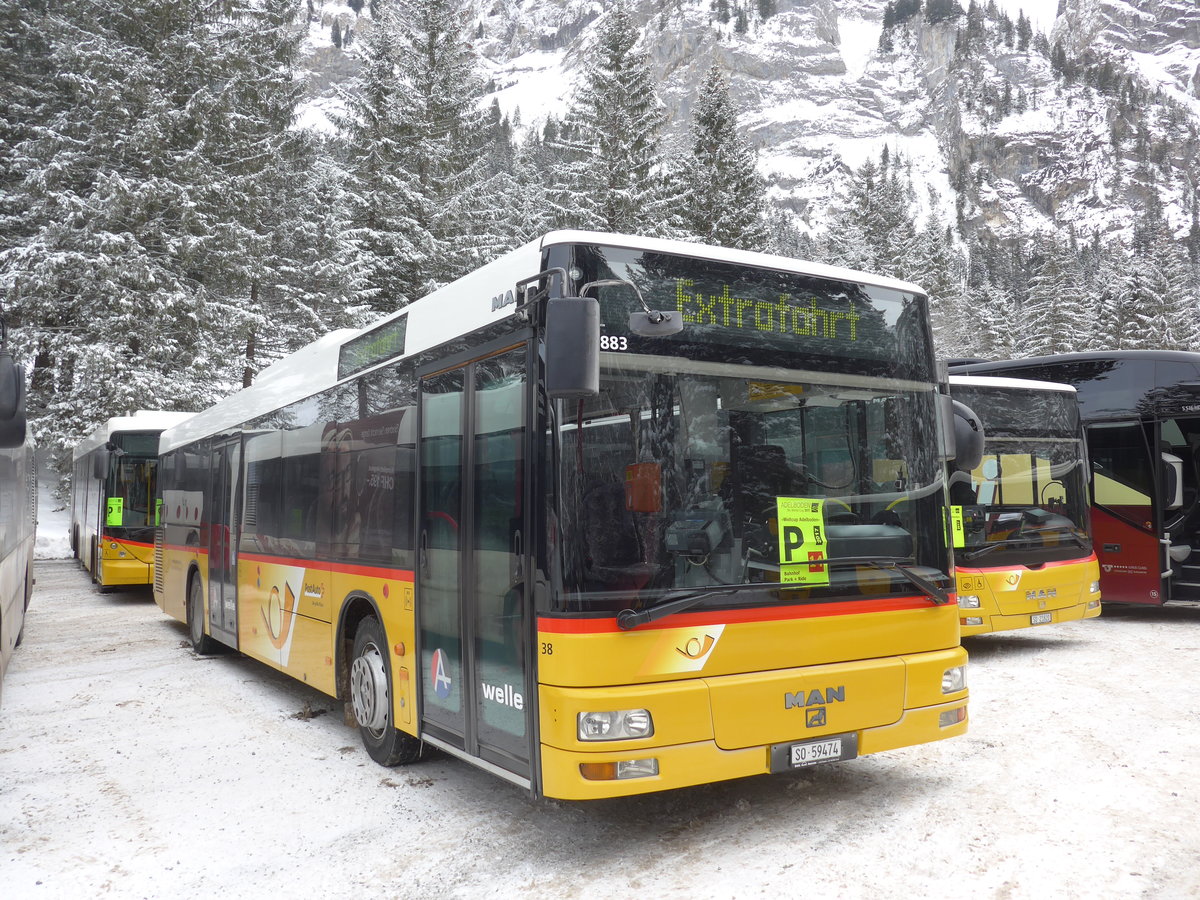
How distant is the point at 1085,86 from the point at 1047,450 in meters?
215

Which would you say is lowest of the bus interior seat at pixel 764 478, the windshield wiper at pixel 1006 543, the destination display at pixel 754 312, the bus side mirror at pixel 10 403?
the windshield wiper at pixel 1006 543

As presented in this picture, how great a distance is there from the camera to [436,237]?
31312 mm

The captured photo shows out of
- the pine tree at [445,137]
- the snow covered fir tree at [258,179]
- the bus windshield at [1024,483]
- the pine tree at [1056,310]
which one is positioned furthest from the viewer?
the pine tree at [1056,310]

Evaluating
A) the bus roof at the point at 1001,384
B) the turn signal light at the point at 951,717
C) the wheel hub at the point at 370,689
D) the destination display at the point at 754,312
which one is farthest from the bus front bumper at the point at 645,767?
the bus roof at the point at 1001,384

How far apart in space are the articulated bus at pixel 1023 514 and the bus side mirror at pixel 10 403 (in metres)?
8.36

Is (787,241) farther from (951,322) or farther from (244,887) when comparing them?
(244,887)

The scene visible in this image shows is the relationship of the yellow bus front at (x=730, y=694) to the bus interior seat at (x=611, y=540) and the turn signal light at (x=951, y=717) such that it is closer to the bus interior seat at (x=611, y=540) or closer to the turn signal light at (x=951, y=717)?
the turn signal light at (x=951, y=717)

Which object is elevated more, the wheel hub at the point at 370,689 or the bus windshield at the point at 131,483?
the bus windshield at the point at 131,483

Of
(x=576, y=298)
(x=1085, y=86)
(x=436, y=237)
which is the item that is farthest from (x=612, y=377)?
(x=1085, y=86)

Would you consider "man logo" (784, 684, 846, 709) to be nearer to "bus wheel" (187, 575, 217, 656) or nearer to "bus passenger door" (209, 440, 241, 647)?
"bus passenger door" (209, 440, 241, 647)

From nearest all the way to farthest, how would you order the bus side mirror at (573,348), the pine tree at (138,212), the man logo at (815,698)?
the bus side mirror at (573,348) → the man logo at (815,698) → the pine tree at (138,212)

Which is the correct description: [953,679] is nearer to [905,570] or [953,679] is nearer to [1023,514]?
[905,570]

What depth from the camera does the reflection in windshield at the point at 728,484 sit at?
14.3 feet

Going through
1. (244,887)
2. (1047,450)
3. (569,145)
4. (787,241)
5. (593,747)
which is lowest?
(244,887)
